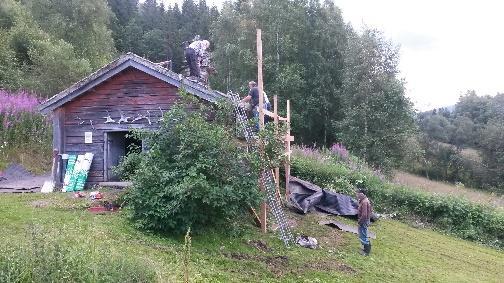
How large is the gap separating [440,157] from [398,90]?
17.0 m

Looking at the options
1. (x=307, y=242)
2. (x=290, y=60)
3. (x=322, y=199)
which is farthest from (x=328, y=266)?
(x=290, y=60)

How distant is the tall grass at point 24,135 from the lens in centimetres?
1605

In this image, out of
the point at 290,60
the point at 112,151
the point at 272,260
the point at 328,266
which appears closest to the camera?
the point at 272,260

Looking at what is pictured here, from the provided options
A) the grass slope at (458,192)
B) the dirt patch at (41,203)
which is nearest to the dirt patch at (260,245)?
the dirt patch at (41,203)

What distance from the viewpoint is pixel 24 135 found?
16828 mm

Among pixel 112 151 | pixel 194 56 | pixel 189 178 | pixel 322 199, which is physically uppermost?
pixel 194 56

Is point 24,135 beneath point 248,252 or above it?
above

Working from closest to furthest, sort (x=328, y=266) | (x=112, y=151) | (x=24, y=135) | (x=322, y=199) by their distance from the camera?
(x=328, y=266) → (x=112, y=151) → (x=322, y=199) → (x=24, y=135)

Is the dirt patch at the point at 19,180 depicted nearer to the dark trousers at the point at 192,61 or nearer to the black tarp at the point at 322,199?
the dark trousers at the point at 192,61

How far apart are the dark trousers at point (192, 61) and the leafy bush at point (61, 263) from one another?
8.74m

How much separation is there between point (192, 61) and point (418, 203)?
9.80 metres

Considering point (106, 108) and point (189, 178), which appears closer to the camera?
point (189, 178)

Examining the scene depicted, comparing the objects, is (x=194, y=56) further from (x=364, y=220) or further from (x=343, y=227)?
(x=364, y=220)

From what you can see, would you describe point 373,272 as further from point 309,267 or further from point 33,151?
point 33,151
